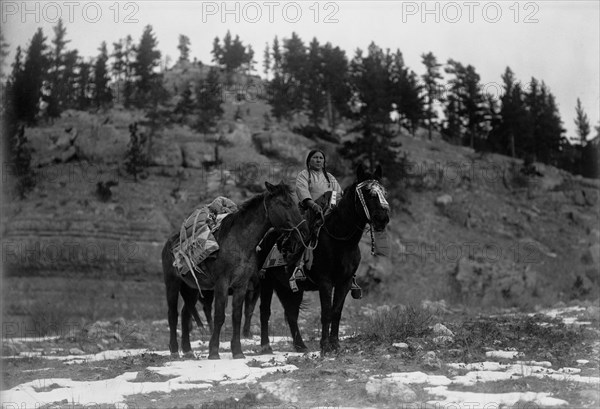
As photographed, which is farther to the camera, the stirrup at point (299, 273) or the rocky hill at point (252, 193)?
the rocky hill at point (252, 193)

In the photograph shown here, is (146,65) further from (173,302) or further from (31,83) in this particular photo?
(173,302)

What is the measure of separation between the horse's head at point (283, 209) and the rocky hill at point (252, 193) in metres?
22.2

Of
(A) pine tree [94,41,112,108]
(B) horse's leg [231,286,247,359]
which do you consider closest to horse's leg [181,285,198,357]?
(B) horse's leg [231,286,247,359]

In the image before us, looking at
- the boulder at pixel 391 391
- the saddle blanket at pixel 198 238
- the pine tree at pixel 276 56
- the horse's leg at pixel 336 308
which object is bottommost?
the boulder at pixel 391 391

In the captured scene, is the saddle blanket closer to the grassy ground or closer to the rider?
the rider

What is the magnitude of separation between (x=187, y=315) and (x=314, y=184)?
3.25 metres

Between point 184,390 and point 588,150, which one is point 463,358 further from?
point 588,150

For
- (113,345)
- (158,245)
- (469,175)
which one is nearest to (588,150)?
(469,175)

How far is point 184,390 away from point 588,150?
67180 mm

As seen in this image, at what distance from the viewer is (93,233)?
3616 centimetres

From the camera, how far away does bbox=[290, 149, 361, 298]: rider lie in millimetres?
9672

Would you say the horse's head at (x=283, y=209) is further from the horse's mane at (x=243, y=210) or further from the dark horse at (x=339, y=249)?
the dark horse at (x=339, y=249)

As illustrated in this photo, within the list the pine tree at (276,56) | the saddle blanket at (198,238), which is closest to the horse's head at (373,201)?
the saddle blanket at (198,238)

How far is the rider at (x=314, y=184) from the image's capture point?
31.7 feet
